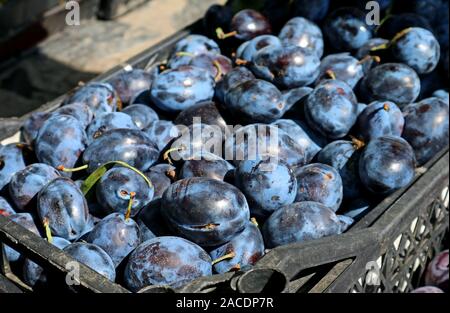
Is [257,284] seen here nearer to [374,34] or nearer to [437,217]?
[437,217]

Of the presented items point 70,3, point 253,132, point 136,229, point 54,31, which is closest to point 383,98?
point 253,132

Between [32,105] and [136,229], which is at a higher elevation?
[136,229]

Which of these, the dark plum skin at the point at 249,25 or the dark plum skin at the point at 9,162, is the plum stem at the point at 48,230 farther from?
the dark plum skin at the point at 249,25

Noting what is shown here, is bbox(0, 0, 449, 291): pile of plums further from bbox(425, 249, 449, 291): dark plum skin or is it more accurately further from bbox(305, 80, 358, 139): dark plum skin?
bbox(425, 249, 449, 291): dark plum skin

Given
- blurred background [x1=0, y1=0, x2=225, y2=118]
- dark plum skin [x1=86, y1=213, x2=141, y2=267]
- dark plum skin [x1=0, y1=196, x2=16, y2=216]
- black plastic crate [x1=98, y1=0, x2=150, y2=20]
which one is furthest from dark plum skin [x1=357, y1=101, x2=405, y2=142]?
black plastic crate [x1=98, y1=0, x2=150, y2=20]

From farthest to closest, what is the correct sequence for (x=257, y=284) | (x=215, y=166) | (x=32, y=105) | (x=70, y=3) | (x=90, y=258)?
(x=70, y=3), (x=32, y=105), (x=215, y=166), (x=90, y=258), (x=257, y=284)
